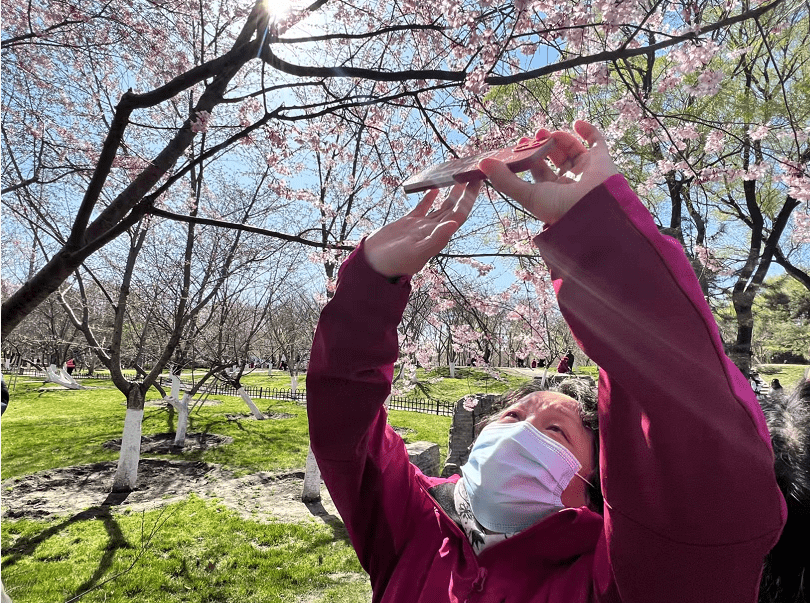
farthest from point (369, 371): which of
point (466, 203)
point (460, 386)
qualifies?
Result: point (460, 386)

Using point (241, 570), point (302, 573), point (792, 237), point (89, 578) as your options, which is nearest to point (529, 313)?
point (302, 573)

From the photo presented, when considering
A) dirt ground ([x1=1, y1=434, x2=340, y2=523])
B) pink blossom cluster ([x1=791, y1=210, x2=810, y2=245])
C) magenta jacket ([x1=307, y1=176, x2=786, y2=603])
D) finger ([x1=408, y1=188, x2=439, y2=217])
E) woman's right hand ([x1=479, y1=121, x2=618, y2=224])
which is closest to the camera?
magenta jacket ([x1=307, y1=176, x2=786, y2=603])

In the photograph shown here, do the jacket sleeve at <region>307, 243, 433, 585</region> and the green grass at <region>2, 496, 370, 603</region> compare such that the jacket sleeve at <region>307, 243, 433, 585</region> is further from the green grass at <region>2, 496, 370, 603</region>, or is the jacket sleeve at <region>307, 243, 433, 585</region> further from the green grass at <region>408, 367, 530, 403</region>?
the green grass at <region>408, 367, 530, 403</region>

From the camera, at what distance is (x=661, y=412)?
53 cm

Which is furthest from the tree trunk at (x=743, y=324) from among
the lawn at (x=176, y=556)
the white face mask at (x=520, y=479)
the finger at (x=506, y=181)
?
the finger at (x=506, y=181)

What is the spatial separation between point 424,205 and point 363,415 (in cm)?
54

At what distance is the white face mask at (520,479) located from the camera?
3.78 ft

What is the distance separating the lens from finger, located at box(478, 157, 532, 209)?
2.27 feet

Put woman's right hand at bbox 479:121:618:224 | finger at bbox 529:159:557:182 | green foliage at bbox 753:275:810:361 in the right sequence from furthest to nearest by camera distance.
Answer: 1. green foliage at bbox 753:275:810:361
2. finger at bbox 529:159:557:182
3. woman's right hand at bbox 479:121:618:224

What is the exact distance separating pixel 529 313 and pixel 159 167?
159 inches

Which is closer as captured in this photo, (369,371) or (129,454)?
(369,371)

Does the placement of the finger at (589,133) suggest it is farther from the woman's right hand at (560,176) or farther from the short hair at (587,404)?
the short hair at (587,404)

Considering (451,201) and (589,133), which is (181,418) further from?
(589,133)

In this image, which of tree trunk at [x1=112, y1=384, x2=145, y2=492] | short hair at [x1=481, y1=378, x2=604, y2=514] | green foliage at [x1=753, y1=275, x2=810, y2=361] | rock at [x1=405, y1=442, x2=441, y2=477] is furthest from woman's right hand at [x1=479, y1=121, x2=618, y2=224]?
green foliage at [x1=753, y1=275, x2=810, y2=361]
